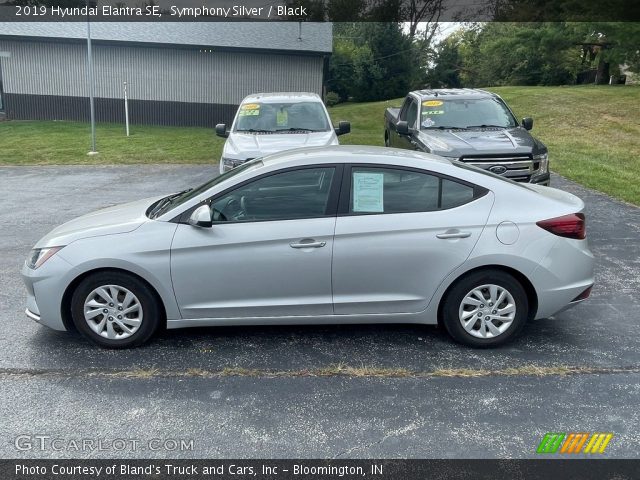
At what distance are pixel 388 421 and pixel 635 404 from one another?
1.67 m

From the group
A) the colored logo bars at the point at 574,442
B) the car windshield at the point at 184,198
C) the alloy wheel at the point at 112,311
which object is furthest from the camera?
the car windshield at the point at 184,198

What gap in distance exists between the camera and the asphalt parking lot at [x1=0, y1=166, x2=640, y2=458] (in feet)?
11.7

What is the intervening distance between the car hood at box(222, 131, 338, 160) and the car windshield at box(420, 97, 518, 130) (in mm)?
1655

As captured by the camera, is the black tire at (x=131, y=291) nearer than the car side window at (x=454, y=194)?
Yes

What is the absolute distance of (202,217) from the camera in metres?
4.48

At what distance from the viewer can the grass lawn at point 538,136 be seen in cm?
1416

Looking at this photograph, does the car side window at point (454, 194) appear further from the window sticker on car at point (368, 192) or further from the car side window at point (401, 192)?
the window sticker on car at point (368, 192)

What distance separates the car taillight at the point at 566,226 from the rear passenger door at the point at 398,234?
0.46 metres

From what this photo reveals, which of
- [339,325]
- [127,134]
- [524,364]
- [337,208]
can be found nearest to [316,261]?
[337,208]

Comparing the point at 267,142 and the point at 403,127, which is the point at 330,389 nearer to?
the point at 267,142

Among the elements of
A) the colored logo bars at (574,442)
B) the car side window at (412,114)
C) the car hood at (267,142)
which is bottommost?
the colored logo bars at (574,442)

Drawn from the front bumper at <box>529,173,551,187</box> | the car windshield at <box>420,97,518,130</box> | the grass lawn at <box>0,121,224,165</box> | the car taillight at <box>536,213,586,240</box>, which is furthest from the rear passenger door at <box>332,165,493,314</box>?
the grass lawn at <box>0,121,224,165</box>

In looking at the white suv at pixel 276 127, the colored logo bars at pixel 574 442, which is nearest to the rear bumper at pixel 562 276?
the colored logo bars at pixel 574 442

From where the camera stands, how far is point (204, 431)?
3.64 metres
